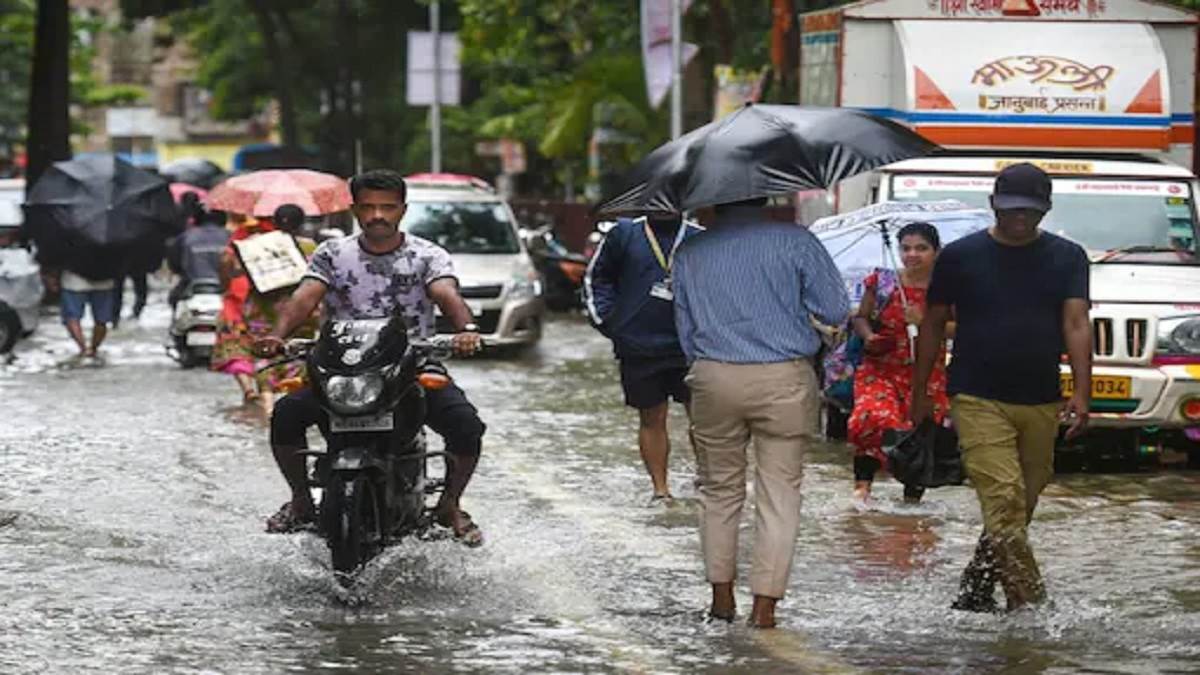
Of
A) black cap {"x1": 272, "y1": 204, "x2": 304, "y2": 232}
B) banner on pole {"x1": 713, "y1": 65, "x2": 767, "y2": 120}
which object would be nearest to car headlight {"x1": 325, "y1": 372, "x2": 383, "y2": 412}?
black cap {"x1": 272, "y1": 204, "x2": 304, "y2": 232}

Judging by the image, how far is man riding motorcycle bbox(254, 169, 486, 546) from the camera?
10836 millimetres

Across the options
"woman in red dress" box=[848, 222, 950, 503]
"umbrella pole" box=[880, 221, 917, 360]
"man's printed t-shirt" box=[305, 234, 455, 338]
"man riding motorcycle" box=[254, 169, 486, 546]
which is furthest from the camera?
"umbrella pole" box=[880, 221, 917, 360]

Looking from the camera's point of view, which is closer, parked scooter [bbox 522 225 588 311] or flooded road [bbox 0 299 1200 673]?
flooded road [bbox 0 299 1200 673]

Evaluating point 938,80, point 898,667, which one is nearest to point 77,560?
point 898,667

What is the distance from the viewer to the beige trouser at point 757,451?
9.79m

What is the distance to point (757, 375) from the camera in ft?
32.2

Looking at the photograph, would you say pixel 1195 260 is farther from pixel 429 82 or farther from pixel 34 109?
pixel 429 82

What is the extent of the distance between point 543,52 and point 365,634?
41716mm

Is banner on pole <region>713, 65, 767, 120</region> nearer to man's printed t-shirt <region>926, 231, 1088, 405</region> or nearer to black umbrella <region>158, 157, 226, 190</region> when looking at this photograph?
man's printed t-shirt <region>926, 231, 1088, 405</region>

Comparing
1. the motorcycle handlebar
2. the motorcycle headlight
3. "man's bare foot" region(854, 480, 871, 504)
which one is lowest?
the motorcycle headlight

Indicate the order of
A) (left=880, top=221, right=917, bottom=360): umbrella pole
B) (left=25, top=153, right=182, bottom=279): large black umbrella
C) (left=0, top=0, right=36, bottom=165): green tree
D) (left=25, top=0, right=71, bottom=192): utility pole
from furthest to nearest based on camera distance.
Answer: (left=0, top=0, right=36, bottom=165): green tree → (left=25, top=0, right=71, bottom=192): utility pole → (left=25, top=153, right=182, bottom=279): large black umbrella → (left=880, top=221, right=917, bottom=360): umbrella pole

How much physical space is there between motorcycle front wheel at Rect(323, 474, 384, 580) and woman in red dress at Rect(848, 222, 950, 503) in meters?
3.90

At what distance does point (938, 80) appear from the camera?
18.7m

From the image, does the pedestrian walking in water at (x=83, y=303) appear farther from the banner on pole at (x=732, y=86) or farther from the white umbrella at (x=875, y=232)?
the white umbrella at (x=875, y=232)
